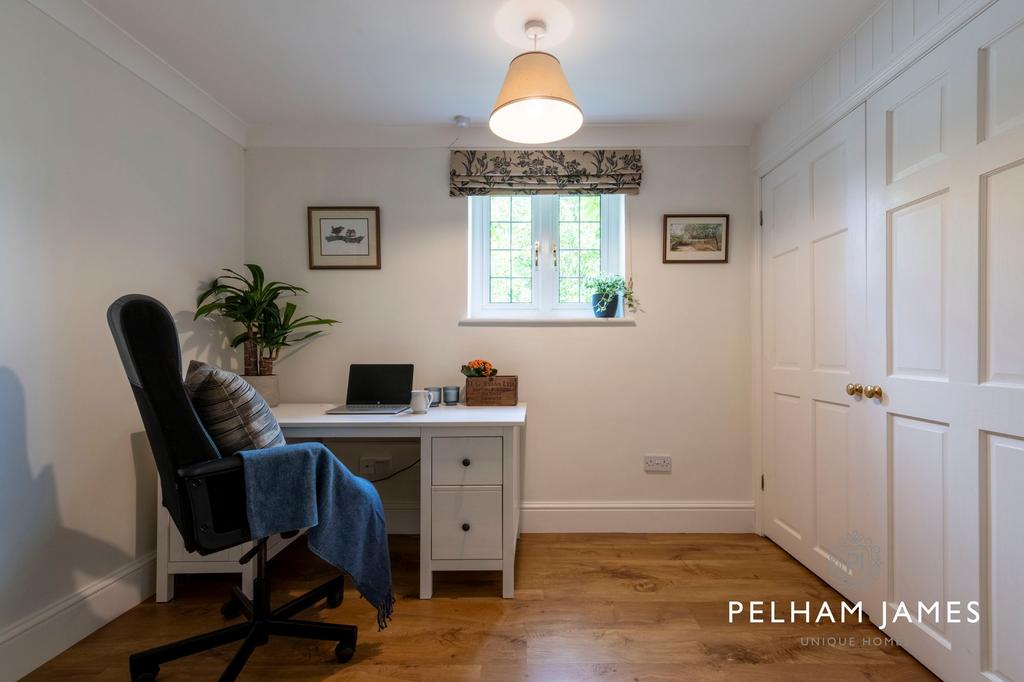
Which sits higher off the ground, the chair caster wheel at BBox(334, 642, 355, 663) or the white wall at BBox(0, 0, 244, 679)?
the white wall at BBox(0, 0, 244, 679)

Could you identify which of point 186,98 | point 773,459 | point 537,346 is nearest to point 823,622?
point 773,459

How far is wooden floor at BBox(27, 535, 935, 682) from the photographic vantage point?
1620 mm

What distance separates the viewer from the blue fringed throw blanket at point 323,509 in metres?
1.41

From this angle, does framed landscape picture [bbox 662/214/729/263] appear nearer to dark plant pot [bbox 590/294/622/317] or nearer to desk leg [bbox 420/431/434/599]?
dark plant pot [bbox 590/294/622/317]

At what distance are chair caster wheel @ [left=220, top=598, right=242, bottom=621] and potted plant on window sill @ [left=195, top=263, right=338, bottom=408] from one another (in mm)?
928

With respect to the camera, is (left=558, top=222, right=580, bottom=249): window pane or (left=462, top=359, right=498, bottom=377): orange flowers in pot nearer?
(left=462, top=359, right=498, bottom=377): orange flowers in pot

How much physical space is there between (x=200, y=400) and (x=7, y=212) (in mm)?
927

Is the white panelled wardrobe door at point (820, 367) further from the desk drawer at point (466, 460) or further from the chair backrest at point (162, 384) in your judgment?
the chair backrest at point (162, 384)

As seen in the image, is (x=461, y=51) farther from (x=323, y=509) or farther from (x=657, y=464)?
(x=657, y=464)

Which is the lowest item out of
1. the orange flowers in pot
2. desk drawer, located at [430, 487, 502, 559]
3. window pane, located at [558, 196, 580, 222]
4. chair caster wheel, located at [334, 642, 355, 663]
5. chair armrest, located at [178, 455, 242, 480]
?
chair caster wheel, located at [334, 642, 355, 663]

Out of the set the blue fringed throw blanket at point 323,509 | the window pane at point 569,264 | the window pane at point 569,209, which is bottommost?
the blue fringed throw blanket at point 323,509

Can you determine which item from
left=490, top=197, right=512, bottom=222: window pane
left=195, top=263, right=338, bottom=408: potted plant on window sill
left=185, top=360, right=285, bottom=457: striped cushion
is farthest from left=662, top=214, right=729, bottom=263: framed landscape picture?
left=185, top=360, right=285, bottom=457: striped cushion

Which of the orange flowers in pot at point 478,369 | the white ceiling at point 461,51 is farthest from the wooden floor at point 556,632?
the white ceiling at point 461,51

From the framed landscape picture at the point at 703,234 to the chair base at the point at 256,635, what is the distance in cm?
243
